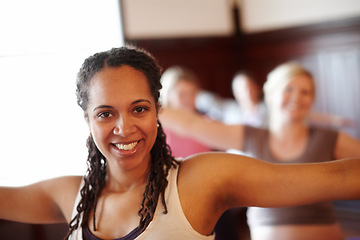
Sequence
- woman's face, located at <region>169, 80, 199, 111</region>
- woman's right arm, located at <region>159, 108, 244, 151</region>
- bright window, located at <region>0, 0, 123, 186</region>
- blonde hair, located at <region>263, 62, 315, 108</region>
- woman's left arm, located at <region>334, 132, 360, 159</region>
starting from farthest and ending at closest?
woman's face, located at <region>169, 80, 199, 111</region> < bright window, located at <region>0, 0, 123, 186</region> < blonde hair, located at <region>263, 62, 315, 108</region> < woman's right arm, located at <region>159, 108, 244, 151</region> < woman's left arm, located at <region>334, 132, 360, 159</region>

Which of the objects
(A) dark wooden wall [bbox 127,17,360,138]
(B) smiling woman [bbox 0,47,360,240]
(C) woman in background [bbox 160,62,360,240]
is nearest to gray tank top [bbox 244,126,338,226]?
(C) woman in background [bbox 160,62,360,240]

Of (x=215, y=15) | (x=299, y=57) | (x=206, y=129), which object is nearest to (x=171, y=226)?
(x=206, y=129)

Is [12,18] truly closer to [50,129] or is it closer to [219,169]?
[50,129]

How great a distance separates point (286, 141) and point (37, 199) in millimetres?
1133

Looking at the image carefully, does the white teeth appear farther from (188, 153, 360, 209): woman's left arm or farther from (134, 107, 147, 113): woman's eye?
(188, 153, 360, 209): woman's left arm

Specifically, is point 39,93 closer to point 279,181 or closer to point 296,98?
point 296,98

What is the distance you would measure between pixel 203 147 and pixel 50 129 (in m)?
1.18

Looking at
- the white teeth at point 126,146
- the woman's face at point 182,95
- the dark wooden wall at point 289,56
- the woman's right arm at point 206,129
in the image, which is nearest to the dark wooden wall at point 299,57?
the dark wooden wall at point 289,56

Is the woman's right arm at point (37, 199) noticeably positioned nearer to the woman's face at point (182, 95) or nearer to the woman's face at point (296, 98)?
the woman's face at point (296, 98)

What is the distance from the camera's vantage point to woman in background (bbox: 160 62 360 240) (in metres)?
1.74

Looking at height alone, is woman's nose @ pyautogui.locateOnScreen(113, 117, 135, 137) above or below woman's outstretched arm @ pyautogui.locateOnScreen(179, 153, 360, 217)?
above

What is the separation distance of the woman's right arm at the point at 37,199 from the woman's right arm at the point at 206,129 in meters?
0.65

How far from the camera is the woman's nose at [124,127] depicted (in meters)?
1.11

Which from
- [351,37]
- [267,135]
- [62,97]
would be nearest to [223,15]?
[351,37]
